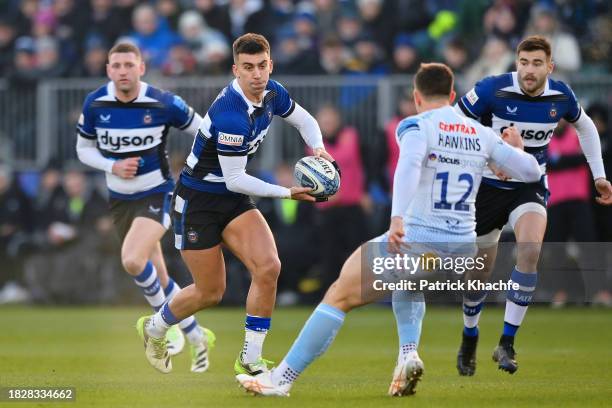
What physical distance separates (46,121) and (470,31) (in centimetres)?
673

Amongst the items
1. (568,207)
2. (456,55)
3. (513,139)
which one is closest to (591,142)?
(513,139)

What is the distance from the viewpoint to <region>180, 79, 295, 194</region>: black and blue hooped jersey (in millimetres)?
9258

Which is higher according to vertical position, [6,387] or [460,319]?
[6,387]

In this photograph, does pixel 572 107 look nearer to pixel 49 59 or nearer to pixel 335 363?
pixel 335 363

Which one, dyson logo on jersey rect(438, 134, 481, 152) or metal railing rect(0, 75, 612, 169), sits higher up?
dyson logo on jersey rect(438, 134, 481, 152)

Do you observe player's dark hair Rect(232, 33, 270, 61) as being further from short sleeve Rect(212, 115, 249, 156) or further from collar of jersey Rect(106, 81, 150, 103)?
collar of jersey Rect(106, 81, 150, 103)

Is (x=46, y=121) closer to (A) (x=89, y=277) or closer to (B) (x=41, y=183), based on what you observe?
(B) (x=41, y=183)

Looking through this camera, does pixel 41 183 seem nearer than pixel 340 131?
No

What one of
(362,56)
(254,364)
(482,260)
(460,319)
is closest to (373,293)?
(254,364)

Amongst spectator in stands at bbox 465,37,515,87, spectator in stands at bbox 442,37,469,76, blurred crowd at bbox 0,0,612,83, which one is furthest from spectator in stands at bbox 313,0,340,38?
spectator in stands at bbox 465,37,515,87

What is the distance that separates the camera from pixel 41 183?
19969mm

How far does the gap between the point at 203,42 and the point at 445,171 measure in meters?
12.4

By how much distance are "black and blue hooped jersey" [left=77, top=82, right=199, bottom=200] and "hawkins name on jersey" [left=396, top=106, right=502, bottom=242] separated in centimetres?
386

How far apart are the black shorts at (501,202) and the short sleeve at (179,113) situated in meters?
2.81
